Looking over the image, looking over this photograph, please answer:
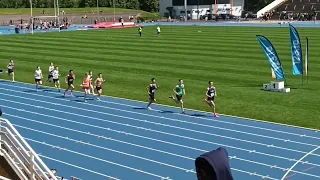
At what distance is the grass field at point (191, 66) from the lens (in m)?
22.8

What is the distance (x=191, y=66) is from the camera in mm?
33781

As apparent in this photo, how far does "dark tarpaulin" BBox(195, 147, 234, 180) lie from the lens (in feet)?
14.5

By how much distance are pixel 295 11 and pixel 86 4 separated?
164 ft

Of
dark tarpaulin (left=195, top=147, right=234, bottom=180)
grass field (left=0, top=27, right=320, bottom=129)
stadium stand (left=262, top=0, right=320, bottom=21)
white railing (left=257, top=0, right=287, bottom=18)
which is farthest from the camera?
white railing (left=257, top=0, right=287, bottom=18)

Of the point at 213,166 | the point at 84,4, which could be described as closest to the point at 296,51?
the point at 213,166

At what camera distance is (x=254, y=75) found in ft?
97.7

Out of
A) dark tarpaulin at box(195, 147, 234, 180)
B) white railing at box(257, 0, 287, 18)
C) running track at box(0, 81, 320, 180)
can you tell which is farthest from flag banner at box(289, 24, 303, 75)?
white railing at box(257, 0, 287, 18)

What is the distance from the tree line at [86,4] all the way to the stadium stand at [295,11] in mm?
36316

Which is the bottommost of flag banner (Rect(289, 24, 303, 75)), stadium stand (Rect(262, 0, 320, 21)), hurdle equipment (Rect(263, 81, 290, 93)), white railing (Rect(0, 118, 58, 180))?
hurdle equipment (Rect(263, 81, 290, 93))

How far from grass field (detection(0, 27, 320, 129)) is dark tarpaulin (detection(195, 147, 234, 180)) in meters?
15.2

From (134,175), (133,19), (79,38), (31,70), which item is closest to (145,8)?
(133,19)

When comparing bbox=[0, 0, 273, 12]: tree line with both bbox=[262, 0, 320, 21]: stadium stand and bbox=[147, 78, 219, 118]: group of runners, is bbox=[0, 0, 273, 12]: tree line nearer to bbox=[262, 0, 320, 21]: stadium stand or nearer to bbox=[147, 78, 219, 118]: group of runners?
bbox=[262, 0, 320, 21]: stadium stand

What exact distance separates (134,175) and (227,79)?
15116mm

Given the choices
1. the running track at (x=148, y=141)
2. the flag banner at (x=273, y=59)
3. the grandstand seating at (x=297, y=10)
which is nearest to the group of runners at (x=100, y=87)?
the running track at (x=148, y=141)
